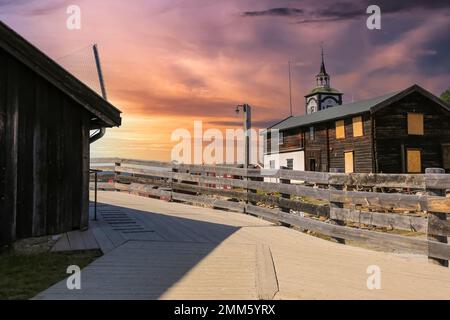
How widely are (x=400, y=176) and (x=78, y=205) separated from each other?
5968 mm

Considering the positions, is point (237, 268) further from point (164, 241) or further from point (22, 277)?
point (22, 277)

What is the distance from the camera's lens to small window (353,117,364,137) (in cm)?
3328

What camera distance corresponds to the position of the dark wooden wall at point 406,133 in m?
32.3

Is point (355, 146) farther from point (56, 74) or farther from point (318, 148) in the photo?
point (56, 74)

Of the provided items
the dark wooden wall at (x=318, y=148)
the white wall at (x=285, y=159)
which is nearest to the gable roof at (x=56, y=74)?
the dark wooden wall at (x=318, y=148)

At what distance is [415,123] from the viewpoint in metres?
33.4

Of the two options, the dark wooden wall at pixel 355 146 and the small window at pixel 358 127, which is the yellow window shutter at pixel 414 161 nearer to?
the dark wooden wall at pixel 355 146

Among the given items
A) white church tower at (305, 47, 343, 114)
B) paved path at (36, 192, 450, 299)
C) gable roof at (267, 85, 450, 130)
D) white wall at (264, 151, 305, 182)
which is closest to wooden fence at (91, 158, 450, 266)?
paved path at (36, 192, 450, 299)

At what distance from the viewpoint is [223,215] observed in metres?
11.5

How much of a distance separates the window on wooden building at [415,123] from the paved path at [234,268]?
1087 inches

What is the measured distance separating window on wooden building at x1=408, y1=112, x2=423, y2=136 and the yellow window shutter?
1588mm
